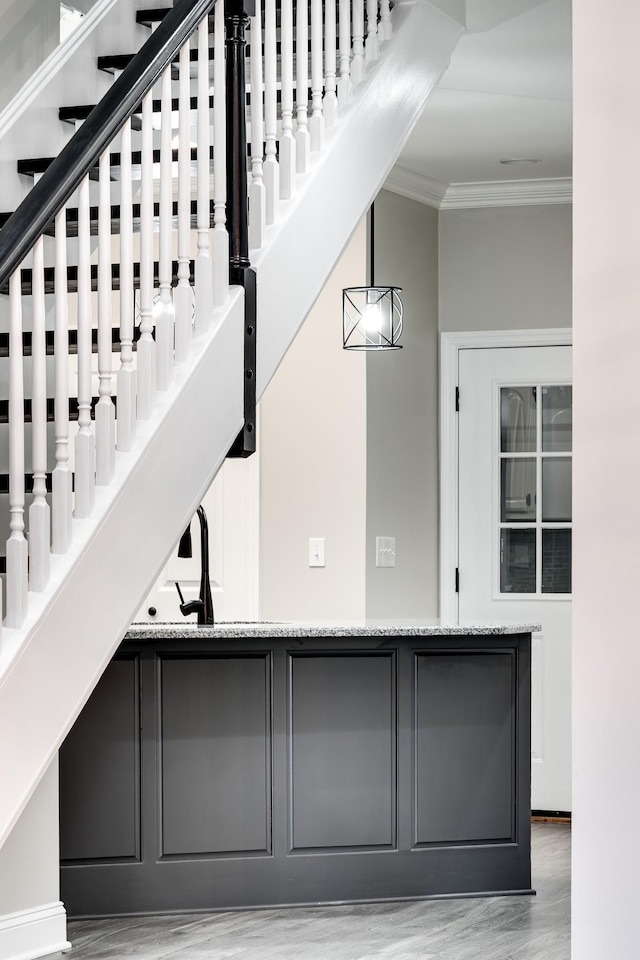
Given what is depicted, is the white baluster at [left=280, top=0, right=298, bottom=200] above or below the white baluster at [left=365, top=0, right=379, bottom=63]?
below

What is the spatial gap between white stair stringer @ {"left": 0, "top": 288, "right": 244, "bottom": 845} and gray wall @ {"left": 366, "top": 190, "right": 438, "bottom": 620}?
2.58 m

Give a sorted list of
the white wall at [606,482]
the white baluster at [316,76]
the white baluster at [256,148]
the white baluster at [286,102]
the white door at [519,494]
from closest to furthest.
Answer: the white wall at [606,482] < the white baluster at [256,148] < the white baluster at [286,102] < the white baluster at [316,76] < the white door at [519,494]

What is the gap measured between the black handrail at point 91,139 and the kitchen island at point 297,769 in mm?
1915

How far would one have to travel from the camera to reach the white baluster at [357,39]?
3.55m

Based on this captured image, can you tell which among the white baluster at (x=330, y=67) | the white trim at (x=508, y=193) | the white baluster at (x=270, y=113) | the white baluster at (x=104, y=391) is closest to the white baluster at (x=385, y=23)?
the white baluster at (x=330, y=67)

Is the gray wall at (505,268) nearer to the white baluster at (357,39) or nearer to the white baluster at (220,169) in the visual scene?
the white baluster at (357,39)

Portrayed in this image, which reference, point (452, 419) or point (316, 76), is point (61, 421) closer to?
point (316, 76)

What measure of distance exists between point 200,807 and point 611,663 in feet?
9.99

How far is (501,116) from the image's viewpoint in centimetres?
504

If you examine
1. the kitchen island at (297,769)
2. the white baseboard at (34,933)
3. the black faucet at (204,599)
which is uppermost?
the black faucet at (204,599)

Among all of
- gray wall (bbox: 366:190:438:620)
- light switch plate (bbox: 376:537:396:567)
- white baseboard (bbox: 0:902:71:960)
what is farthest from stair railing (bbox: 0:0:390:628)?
light switch plate (bbox: 376:537:396:567)

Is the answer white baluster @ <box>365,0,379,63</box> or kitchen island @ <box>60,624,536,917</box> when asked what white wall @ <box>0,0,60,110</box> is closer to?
white baluster @ <box>365,0,379,63</box>

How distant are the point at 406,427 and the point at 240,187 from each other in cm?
300

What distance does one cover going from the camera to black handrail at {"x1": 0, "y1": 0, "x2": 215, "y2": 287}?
2354 millimetres
